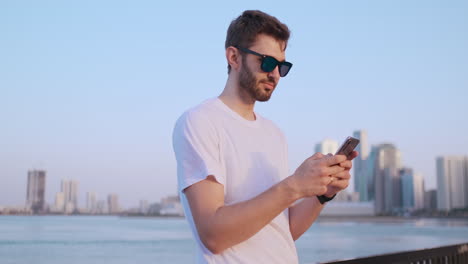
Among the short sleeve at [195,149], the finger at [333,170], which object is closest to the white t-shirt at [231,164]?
the short sleeve at [195,149]

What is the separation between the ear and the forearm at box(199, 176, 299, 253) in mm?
388

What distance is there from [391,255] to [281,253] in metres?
1.52

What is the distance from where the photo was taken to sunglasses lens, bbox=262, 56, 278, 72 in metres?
1.26

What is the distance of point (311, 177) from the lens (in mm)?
1088

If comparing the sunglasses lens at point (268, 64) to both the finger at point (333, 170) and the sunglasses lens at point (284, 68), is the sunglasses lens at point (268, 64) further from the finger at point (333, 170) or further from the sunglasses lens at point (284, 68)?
the finger at point (333, 170)

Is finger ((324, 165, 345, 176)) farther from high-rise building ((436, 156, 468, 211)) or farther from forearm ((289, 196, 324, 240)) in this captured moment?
high-rise building ((436, 156, 468, 211))

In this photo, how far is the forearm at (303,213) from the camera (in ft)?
4.76

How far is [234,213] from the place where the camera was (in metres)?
1.06

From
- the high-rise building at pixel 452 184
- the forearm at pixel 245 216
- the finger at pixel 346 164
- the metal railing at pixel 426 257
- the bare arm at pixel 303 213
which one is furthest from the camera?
the high-rise building at pixel 452 184

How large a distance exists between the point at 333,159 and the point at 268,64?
1.04ft

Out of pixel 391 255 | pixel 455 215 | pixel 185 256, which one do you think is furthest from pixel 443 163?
pixel 391 255

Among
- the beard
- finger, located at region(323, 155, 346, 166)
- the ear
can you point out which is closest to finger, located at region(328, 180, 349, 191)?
finger, located at region(323, 155, 346, 166)

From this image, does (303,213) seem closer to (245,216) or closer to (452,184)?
(245,216)

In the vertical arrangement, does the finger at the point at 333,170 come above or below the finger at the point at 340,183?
above
